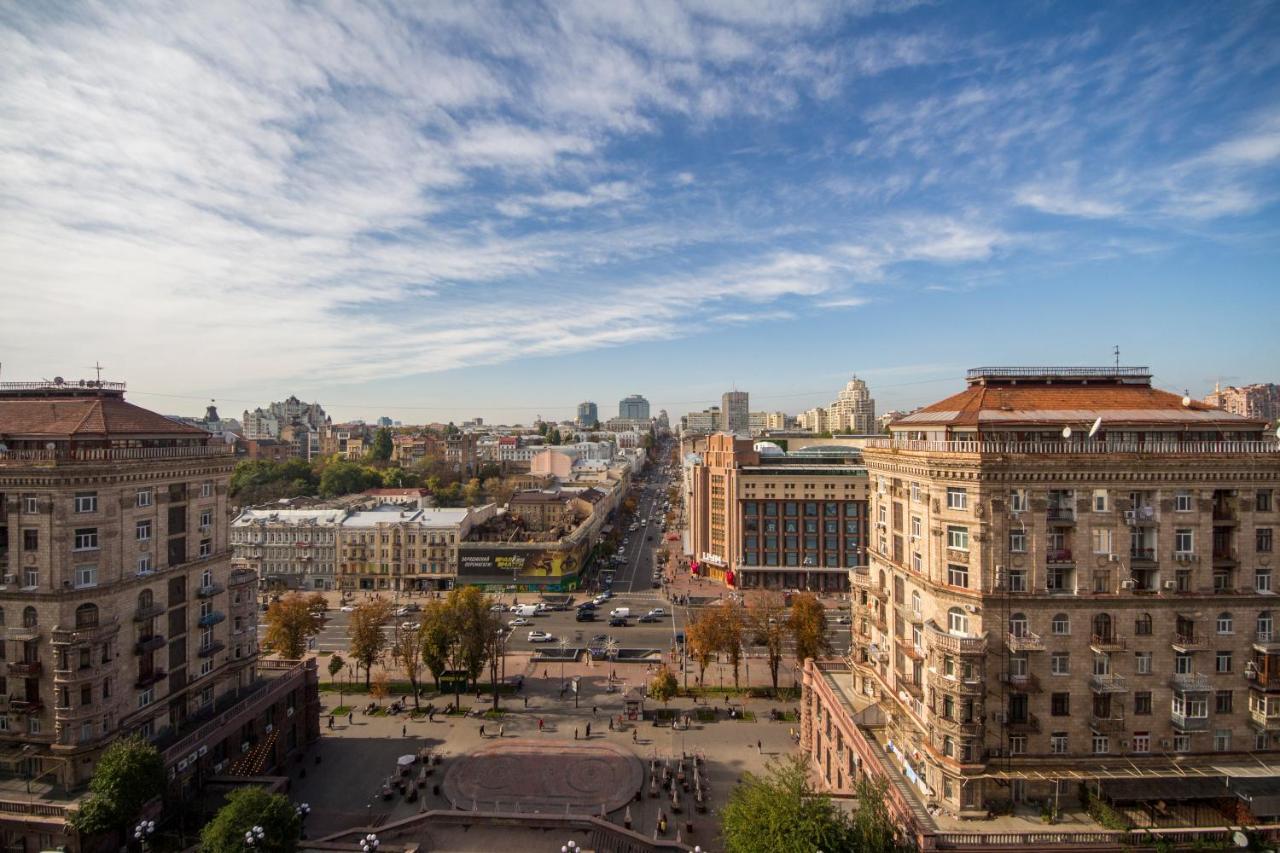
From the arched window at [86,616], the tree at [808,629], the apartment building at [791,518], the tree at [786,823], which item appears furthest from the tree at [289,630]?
the apartment building at [791,518]

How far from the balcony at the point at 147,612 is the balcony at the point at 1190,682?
174ft

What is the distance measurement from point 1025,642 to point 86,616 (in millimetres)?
46485

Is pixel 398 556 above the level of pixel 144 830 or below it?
above

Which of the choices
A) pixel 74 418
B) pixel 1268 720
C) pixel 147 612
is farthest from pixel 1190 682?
pixel 74 418

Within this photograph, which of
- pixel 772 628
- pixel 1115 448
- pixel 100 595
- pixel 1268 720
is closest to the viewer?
pixel 1268 720

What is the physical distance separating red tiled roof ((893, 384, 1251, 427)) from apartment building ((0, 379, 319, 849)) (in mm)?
44164

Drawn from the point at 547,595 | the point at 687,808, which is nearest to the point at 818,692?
the point at 687,808

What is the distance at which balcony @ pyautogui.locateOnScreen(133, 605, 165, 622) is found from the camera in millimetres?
35875

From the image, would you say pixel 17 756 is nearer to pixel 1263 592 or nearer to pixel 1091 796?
pixel 1091 796

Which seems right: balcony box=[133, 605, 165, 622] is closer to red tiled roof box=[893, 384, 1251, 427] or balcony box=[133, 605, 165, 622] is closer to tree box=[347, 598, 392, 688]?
tree box=[347, 598, 392, 688]

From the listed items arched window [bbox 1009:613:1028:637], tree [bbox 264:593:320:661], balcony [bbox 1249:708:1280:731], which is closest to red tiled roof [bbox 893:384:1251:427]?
arched window [bbox 1009:613:1028:637]

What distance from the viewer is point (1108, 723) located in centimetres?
2992

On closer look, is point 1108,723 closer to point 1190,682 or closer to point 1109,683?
point 1109,683

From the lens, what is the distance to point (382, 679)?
5688cm
